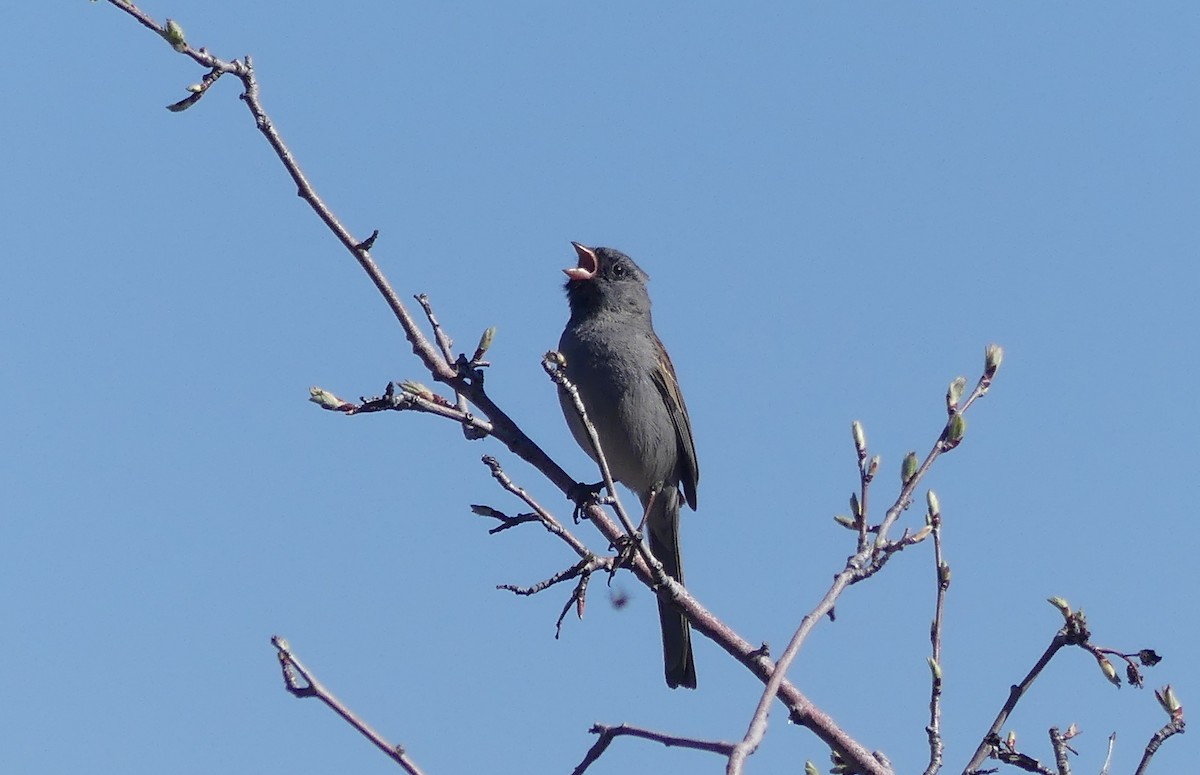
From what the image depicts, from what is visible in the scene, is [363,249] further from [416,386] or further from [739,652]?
[739,652]

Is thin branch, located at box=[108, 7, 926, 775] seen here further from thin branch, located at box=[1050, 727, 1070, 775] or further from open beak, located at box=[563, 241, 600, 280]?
open beak, located at box=[563, 241, 600, 280]

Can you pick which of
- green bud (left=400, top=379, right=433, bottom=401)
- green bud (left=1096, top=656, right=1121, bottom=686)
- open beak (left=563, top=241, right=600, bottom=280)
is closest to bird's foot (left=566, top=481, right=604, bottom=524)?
green bud (left=400, top=379, right=433, bottom=401)

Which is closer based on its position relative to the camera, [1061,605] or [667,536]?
[1061,605]

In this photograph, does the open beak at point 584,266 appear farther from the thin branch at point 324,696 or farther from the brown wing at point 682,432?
the thin branch at point 324,696

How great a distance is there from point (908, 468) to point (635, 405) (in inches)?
157

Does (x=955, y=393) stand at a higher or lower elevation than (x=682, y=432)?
lower

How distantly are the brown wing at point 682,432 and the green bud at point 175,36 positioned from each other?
4657 mm

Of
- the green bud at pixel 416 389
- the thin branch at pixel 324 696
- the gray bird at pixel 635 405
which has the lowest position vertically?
the thin branch at pixel 324 696

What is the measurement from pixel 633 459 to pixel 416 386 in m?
3.64

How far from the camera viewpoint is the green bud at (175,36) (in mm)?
4227

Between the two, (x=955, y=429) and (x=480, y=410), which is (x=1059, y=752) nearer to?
(x=955, y=429)

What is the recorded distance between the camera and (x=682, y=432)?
8641mm

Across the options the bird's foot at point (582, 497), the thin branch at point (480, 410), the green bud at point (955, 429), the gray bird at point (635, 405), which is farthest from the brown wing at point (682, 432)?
the green bud at point (955, 429)

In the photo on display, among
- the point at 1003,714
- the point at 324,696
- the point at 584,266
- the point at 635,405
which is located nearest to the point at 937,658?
the point at 1003,714
